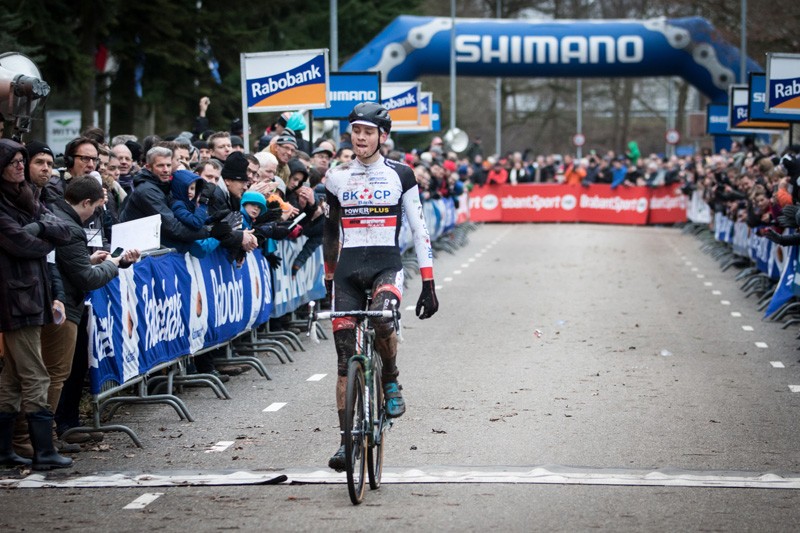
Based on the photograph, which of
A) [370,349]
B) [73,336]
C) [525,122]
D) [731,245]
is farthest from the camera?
[525,122]

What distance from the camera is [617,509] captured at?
23.7ft

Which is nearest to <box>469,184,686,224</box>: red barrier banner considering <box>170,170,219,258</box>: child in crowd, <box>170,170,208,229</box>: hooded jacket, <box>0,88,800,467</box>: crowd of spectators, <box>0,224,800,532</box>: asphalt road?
<box>0,88,800,467</box>: crowd of spectators

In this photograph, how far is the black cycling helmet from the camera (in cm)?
806

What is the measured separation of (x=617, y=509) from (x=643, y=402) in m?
3.76

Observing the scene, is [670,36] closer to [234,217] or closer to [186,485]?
[234,217]

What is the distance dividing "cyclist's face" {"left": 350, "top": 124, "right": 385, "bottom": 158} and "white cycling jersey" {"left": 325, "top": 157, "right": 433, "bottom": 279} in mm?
99

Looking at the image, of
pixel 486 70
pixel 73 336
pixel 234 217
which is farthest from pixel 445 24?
pixel 73 336

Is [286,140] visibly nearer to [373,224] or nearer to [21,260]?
[21,260]

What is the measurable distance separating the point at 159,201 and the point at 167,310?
1079 mm

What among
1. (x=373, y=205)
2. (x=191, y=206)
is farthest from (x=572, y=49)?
(x=373, y=205)

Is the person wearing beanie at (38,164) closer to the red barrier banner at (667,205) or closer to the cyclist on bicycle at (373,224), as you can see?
the cyclist on bicycle at (373,224)

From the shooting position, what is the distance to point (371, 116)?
26.5 ft

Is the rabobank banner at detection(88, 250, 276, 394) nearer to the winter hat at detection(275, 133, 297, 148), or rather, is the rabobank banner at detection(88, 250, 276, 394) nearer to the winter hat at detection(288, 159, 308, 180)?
the winter hat at detection(288, 159, 308, 180)

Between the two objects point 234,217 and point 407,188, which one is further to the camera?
point 234,217
